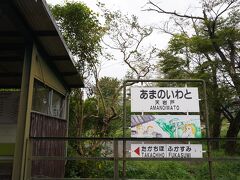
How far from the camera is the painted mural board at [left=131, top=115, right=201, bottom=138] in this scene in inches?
190

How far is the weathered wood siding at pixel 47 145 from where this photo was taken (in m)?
4.54

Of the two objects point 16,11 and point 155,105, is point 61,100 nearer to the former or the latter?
point 155,105

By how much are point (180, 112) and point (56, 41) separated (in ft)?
8.69

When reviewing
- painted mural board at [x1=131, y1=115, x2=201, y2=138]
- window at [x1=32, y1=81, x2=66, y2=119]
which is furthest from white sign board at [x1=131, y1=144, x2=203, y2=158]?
window at [x1=32, y1=81, x2=66, y2=119]

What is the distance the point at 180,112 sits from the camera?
4.93 metres

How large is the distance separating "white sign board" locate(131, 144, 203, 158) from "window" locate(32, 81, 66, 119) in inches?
78.2

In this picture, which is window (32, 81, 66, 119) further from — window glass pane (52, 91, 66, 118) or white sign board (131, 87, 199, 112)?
white sign board (131, 87, 199, 112)

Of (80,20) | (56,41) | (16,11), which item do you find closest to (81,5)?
(80,20)

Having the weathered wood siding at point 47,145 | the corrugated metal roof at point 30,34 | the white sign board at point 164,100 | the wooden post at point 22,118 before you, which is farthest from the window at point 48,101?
the white sign board at point 164,100

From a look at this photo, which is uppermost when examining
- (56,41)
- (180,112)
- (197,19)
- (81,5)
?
(197,19)

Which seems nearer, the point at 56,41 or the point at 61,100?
the point at 56,41

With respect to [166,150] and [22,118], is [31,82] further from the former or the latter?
[166,150]

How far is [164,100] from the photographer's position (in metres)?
4.93

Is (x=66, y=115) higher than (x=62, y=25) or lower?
lower
